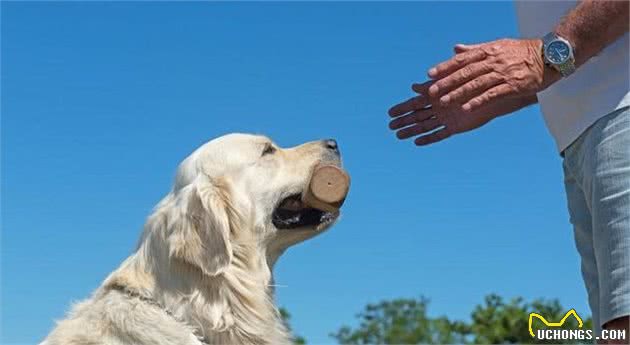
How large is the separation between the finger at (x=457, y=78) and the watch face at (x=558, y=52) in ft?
0.85

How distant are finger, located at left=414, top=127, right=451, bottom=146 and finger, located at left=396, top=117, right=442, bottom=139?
0.03m

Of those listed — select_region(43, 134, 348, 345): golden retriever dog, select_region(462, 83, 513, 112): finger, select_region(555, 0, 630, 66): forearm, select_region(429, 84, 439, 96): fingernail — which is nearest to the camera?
select_region(555, 0, 630, 66): forearm

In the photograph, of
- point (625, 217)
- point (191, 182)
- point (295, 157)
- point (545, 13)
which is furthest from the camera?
point (295, 157)

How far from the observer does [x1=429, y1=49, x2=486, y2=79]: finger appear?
3.76 meters

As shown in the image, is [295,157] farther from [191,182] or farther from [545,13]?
[545,13]

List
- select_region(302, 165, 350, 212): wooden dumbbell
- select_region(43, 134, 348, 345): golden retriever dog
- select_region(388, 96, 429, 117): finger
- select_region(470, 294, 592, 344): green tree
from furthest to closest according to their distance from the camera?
select_region(470, 294, 592, 344): green tree < select_region(302, 165, 350, 212): wooden dumbbell < select_region(43, 134, 348, 345): golden retriever dog < select_region(388, 96, 429, 117): finger

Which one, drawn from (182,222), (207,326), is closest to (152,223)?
(182,222)

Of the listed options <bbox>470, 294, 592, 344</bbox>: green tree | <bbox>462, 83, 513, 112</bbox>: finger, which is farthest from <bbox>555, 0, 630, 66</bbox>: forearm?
<bbox>470, 294, 592, 344</bbox>: green tree

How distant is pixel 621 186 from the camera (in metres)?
3.40

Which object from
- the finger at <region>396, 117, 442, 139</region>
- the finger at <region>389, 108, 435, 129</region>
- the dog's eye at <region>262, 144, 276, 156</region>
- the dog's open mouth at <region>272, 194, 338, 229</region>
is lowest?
the finger at <region>396, 117, 442, 139</region>

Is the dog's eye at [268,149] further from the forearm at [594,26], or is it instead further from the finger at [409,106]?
the forearm at [594,26]

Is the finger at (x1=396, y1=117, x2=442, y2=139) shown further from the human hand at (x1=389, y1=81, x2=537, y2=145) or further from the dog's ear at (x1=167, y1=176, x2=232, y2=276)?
the dog's ear at (x1=167, y1=176, x2=232, y2=276)

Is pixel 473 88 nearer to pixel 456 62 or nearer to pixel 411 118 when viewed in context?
pixel 456 62

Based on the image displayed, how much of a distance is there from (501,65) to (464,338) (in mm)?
26994
